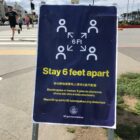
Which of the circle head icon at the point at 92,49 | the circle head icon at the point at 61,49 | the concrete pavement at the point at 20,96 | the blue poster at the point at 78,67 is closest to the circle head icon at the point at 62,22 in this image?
the blue poster at the point at 78,67

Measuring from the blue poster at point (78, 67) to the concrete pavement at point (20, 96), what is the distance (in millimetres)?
1068

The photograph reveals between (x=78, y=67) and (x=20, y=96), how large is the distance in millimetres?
3461

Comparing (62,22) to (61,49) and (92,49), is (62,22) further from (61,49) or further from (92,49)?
(92,49)

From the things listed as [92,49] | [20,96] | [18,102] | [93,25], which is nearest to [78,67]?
[92,49]

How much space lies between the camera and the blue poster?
4.50 meters

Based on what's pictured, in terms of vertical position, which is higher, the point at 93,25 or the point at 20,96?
the point at 93,25

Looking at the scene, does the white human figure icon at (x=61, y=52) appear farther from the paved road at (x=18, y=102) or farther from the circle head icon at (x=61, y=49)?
the paved road at (x=18, y=102)

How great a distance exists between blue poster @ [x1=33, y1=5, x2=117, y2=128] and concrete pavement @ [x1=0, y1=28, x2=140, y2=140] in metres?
1.07

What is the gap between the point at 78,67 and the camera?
453 cm

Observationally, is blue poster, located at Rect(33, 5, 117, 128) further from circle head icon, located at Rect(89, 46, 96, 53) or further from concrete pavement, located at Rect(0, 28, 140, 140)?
concrete pavement, located at Rect(0, 28, 140, 140)

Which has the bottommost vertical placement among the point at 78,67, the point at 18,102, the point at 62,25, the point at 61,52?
the point at 18,102

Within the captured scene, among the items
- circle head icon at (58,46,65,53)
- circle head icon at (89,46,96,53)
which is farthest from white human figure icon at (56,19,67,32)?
circle head icon at (89,46,96,53)

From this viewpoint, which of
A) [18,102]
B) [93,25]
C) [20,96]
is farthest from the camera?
[20,96]

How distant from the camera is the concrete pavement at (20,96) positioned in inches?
225
